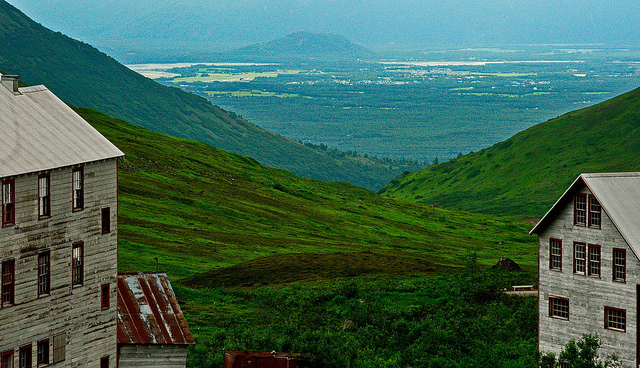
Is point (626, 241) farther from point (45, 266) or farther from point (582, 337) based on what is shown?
point (45, 266)

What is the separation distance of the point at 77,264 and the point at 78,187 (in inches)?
181

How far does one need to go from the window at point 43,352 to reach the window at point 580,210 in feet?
118

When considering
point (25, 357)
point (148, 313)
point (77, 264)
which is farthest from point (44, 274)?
A: point (148, 313)

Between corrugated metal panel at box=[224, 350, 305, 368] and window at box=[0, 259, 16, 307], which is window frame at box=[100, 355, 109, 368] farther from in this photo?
corrugated metal panel at box=[224, 350, 305, 368]

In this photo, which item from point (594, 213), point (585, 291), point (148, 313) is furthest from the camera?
point (585, 291)

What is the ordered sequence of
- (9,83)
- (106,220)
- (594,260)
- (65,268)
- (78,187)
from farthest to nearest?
(594,260) → (106,220) → (9,83) → (78,187) → (65,268)

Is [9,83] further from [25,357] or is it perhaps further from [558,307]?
[558,307]

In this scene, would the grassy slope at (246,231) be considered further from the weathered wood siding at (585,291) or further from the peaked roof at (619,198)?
the peaked roof at (619,198)

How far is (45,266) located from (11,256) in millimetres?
2902

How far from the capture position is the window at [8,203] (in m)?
44.0

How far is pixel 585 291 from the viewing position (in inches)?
2319

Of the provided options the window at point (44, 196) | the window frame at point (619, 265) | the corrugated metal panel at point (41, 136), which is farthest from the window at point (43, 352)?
the window frame at point (619, 265)

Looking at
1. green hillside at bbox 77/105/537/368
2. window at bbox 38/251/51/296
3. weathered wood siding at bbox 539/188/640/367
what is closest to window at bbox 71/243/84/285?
window at bbox 38/251/51/296

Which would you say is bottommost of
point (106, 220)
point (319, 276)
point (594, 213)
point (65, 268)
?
point (319, 276)
